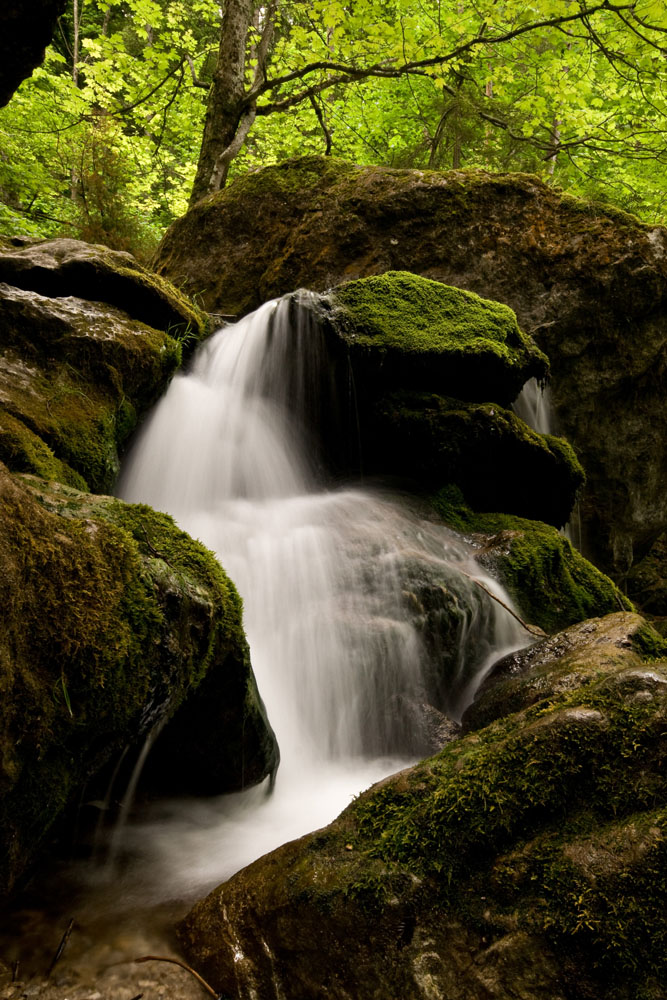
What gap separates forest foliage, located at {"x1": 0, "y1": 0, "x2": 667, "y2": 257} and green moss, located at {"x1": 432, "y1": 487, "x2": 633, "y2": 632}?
4937 mm

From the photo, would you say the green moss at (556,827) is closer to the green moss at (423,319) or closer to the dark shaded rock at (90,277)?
the green moss at (423,319)

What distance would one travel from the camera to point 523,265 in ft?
23.5

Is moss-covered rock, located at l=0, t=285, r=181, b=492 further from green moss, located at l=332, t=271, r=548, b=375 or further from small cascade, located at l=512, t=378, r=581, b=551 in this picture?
small cascade, located at l=512, t=378, r=581, b=551

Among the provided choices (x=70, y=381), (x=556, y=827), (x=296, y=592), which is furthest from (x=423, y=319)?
(x=556, y=827)

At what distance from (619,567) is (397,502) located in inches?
180

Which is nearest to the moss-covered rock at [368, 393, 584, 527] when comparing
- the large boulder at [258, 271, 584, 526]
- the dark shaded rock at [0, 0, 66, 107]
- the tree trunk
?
the large boulder at [258, 271, 584, 526]

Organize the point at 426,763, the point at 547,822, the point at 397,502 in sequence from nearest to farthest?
the point at 547,822 → the point at 426,763 → the point at 397,502

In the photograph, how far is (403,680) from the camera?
371cm

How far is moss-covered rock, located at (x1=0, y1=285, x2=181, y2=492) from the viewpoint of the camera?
10.2 ft

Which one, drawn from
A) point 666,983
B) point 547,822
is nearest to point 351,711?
point 547,822

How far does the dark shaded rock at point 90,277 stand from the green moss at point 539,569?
3101 millimetres

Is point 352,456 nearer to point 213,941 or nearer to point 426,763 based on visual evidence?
point 426,763

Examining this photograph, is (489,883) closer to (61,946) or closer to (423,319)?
(61,946)

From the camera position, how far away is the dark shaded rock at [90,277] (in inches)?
170
